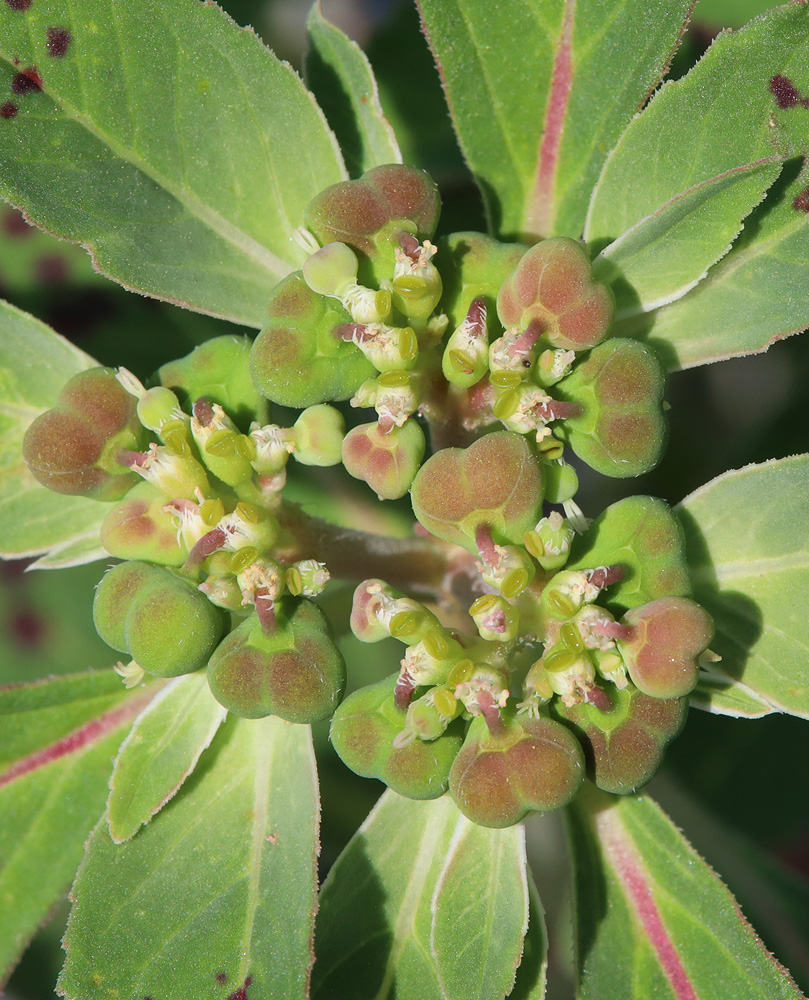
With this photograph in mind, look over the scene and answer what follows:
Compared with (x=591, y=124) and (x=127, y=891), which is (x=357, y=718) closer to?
(x=127, y=891)

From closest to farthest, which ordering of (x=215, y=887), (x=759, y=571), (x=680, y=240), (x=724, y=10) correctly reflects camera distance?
(x=680, y=240) → (x=759, y=571) → (x=215, y=887) → (x=724, y=10)

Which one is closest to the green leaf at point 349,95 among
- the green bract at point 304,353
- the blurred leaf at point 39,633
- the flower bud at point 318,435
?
the green bract at point 304,353

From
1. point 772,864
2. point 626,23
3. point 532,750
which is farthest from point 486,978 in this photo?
point 772,864

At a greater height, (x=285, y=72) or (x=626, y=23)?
(x=626, y=23)

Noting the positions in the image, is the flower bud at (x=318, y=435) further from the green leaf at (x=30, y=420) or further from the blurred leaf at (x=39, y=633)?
the blurred leaf at (x=39, y=633)

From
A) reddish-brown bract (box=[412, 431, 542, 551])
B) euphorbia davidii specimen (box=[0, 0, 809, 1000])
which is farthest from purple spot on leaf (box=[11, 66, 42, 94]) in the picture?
reddish-brown bract (box=[412, 431, 542, 551])

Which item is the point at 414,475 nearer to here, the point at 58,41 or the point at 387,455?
the point at 387,455

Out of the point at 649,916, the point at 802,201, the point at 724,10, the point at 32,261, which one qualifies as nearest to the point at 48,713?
the point at 649,916
